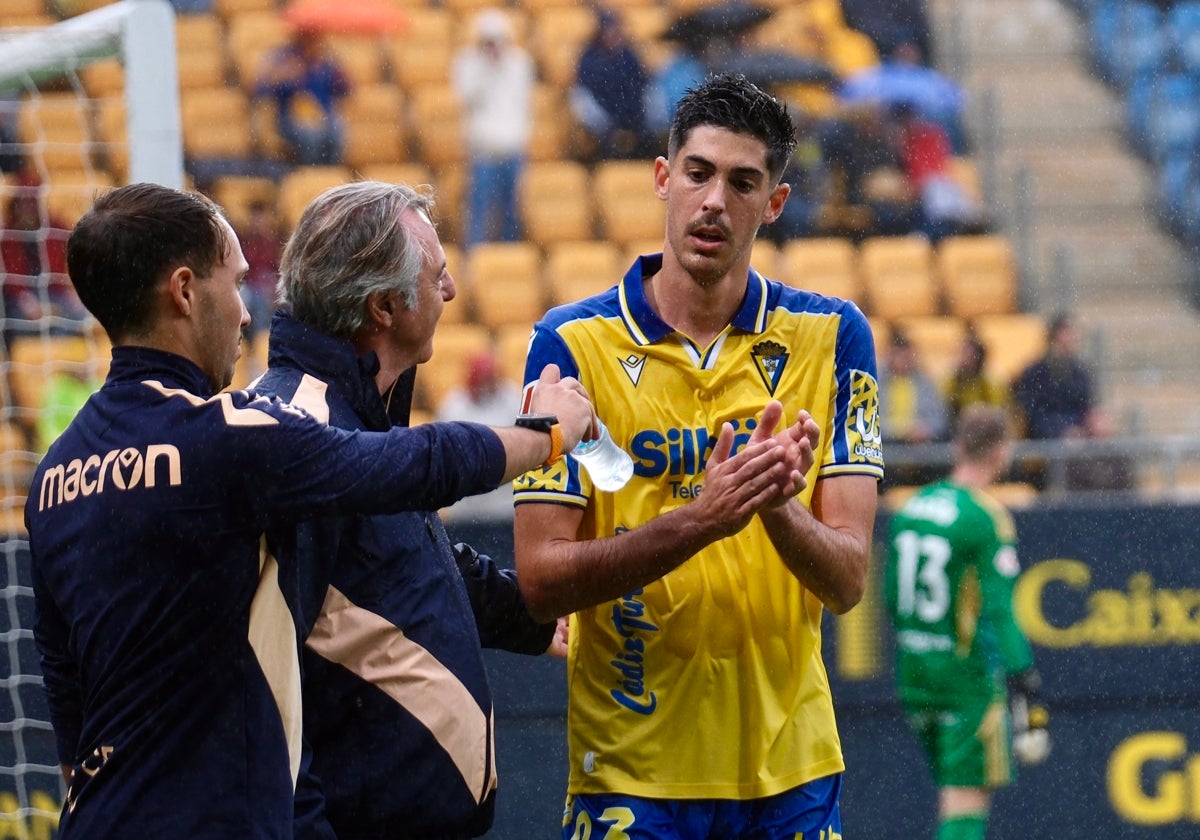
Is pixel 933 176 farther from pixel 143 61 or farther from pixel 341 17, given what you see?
Result: pixel 143 61

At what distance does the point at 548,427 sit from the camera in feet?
9.98

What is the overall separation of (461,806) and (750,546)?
847 millimetres

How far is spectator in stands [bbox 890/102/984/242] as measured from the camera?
12664 mm

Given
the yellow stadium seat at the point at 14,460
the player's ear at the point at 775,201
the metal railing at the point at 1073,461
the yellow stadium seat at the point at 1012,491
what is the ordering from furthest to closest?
the yellow stadium seat at the point at 1012,491 < the metal railing at the point at 1073,461 < the yellow stadium seat at the point at 14,460 < the player's ear at the point at 775,201

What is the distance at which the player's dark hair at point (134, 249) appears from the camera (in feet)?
9.04

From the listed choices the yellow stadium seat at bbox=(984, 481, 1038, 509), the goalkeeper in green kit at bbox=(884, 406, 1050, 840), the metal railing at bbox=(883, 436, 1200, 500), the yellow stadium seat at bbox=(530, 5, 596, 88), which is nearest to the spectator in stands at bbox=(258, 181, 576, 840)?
the goalkeeper in green kit at bbox=(884, 406, 1050, 840)

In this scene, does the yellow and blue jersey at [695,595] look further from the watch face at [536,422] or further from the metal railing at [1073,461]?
the metal railing at [1073,461]

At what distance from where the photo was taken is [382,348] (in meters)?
3.33

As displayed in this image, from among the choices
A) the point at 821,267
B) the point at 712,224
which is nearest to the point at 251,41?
the point at 821,267

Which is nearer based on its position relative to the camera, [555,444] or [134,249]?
[134,249]

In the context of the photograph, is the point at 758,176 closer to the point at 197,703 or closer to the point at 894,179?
the point at 197,703

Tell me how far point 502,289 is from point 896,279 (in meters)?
A: 2.99

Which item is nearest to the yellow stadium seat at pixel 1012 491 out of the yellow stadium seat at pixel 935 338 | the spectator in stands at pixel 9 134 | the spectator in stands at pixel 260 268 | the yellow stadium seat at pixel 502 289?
the yellow stadium seat at pixel 935 338

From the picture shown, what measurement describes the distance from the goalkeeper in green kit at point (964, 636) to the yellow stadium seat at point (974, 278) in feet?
17.5
